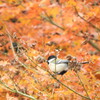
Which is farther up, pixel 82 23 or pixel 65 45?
pixel 82 23

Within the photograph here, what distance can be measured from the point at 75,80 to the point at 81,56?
473 mm

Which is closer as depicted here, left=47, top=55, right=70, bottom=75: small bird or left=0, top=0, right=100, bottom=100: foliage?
left=0, top=0, right=100, bottom=100: foliage

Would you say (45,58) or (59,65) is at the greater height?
(45,58)

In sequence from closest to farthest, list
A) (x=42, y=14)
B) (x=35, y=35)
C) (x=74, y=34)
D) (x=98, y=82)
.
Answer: (x=98, y=82) → (x=74, y=34) → (x=42, y=14) → (x=35, y=35)

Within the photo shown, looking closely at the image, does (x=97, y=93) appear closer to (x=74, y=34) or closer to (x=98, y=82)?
(x=98, y=82)

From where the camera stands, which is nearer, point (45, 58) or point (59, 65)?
point (45, 58)

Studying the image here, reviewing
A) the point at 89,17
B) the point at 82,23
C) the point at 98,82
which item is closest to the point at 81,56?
the point at 98,82

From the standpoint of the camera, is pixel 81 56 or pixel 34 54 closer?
pixel 34 54

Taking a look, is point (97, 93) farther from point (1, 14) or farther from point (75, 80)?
point (1, 14)

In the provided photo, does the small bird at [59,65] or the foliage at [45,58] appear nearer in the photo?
the foliage at [45,58]

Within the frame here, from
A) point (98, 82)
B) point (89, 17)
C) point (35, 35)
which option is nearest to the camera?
point (98, 82)

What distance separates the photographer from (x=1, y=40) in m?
6.89

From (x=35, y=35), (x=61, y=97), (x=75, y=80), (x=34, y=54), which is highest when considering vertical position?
(x=34, y=54)

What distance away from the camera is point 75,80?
13.9ft
